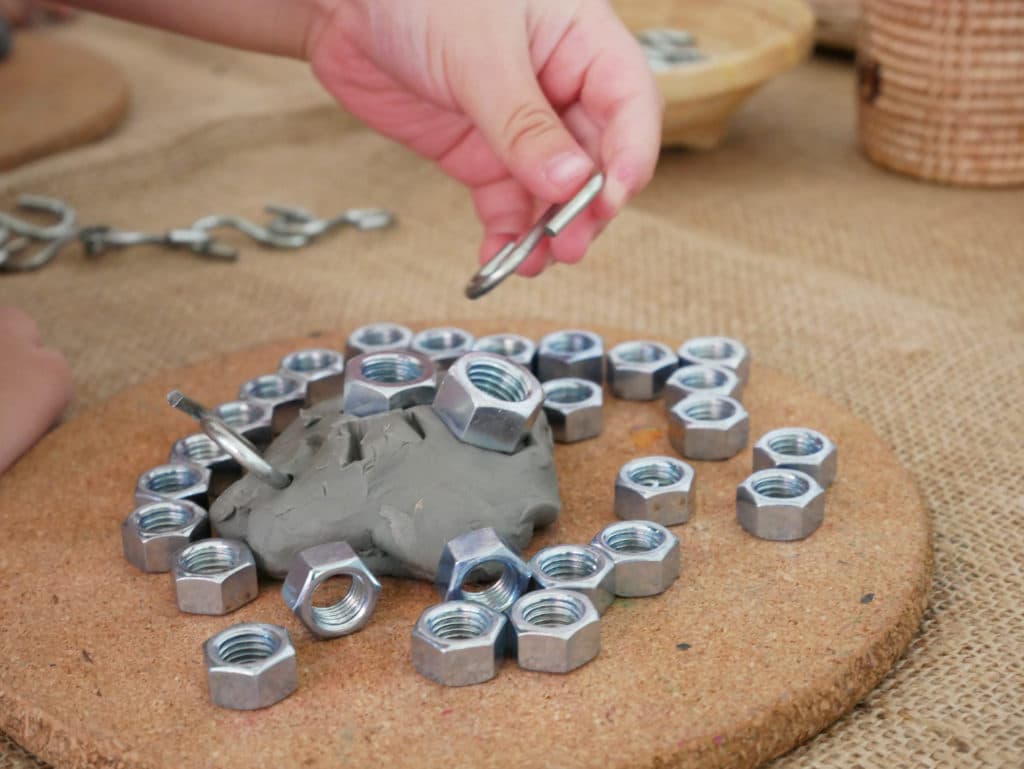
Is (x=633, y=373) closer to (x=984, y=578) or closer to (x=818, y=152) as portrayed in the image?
(x=984, y=578)

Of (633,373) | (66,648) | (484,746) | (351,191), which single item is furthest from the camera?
(351,191)

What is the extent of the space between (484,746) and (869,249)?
100 cm

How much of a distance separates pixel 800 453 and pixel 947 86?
2.72 feet

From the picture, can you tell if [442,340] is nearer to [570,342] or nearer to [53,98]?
[570,342]

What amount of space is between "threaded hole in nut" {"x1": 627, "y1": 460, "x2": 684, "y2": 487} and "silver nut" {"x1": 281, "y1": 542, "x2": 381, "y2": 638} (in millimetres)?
214

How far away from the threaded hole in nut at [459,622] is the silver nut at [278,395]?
0.94 ft

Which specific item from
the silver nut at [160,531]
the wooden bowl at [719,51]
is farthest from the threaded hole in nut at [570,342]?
the wooden bowl at [719,51]

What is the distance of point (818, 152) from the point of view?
6.12 feet

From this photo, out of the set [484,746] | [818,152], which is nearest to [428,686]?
[484,746]

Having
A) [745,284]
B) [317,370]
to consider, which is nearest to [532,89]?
[317,370]

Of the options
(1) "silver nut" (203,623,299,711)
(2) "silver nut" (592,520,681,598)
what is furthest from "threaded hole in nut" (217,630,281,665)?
(2) "silver nut" (592,520,681,598)

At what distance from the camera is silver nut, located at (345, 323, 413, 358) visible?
1135 mm

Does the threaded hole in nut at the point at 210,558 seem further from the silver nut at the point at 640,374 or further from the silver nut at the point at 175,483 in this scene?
the silver nut at the point at 640,374

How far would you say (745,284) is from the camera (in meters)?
1.43
